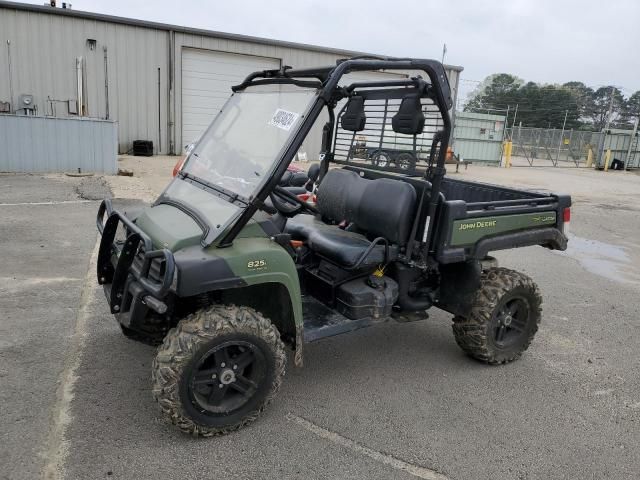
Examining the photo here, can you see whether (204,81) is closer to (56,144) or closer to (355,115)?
(56,144)

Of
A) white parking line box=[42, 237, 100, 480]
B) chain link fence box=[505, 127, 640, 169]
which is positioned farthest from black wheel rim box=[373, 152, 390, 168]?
chain link fence box=[505, 127, 640, 169]

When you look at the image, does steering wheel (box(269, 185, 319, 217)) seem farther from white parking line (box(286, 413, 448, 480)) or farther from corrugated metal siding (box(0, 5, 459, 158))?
corrugated metal siding (box(0, 5, 459, 158))

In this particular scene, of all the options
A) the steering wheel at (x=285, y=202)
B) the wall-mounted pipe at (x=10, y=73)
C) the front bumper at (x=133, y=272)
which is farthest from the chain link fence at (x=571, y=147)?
the front bumper at (x=133, y=272)

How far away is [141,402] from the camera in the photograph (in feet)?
10.9

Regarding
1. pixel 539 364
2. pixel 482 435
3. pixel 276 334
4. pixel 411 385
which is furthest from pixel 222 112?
pixel 539 364

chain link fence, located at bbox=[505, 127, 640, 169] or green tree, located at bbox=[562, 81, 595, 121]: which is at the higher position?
green tree, located at bbox=[562, 81, 595, 121]

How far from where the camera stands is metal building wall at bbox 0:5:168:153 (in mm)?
15047

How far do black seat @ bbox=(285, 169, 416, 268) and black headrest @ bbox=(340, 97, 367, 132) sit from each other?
386 millimetres

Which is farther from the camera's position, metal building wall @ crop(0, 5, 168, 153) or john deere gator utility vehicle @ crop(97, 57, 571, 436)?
metal building wall @ crop(0, 5, 168, 153)

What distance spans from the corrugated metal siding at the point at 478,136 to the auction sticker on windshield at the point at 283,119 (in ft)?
68.1

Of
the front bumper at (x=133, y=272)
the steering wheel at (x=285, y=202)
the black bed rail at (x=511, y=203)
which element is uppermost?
the black bed rail at (x=511, y=203)

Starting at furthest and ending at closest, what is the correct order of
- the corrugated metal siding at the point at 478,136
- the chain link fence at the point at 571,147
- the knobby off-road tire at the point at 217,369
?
the chain link fence at the point at 571,147 < the corrugated metal siding at the point at 478,136 < the knobby off-road tire at the point at 217,369

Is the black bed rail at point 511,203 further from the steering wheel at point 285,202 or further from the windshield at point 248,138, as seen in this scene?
the windshield at point 248,138

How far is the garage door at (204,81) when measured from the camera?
17.5 metres
